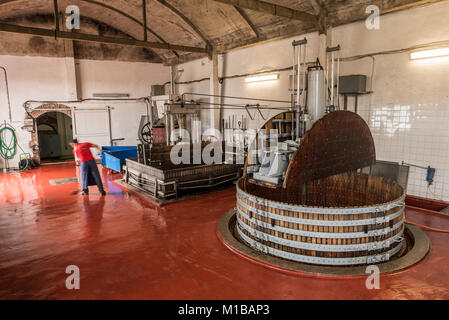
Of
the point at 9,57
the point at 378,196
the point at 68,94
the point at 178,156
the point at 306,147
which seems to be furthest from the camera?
the point at 68,94

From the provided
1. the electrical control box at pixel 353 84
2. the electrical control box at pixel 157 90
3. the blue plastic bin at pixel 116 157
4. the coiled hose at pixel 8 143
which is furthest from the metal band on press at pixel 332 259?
the electrical control box at pixel 157 90

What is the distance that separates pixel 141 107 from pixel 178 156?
6.70m

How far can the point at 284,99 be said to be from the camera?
30.1 ft

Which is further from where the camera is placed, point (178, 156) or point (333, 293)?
point (178, 156)

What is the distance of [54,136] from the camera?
1421 centimetres

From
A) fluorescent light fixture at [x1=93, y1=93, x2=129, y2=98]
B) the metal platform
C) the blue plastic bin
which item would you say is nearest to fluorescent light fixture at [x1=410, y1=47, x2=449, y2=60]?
the metal platform

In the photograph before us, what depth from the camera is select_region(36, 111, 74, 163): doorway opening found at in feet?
46.1

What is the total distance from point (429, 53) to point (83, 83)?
12.3 m

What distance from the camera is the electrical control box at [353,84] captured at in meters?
6.75

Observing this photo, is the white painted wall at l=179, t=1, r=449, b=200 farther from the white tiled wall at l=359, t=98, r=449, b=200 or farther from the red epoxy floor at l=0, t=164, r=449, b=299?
the red epoxy floor at l=0, t=164, r=449, b=299

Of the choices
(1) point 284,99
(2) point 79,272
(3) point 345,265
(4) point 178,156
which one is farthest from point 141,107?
(3) point 345,265

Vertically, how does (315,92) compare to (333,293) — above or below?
above

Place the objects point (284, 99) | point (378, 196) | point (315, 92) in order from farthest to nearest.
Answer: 1. point (284, 99)
2. point (378, 196)
3. point (315, 92)

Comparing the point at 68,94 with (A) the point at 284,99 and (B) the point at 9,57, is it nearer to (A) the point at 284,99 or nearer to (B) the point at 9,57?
(B) the point at 9,57
